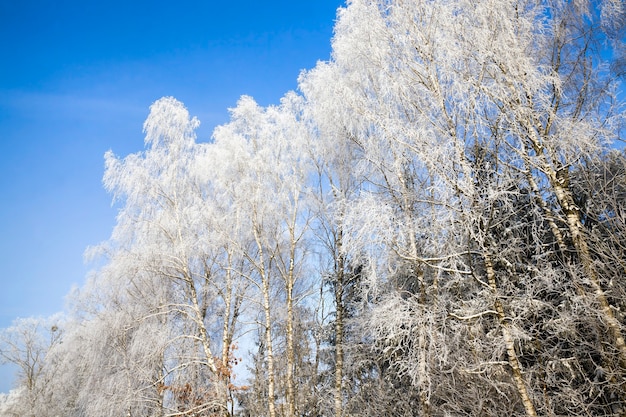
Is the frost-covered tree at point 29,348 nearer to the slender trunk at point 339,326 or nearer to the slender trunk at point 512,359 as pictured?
the slender trunk at point 339,326

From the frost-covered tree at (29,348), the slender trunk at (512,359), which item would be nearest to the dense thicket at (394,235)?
the slender trunk at (512,359)

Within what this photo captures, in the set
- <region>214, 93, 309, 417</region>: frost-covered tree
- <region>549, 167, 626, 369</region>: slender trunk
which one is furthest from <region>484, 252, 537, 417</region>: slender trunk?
<region>214, 93, 309, 417</region>: frost-covered tree

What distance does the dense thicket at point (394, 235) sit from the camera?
20.3ft

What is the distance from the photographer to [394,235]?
20.2ft

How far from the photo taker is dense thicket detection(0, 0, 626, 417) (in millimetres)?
6195

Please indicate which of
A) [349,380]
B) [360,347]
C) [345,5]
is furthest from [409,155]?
[349,380]

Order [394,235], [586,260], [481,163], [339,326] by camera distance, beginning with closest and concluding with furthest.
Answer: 1. [586,260]
2. [394,235]
3. [481,163]
4. [339,326]

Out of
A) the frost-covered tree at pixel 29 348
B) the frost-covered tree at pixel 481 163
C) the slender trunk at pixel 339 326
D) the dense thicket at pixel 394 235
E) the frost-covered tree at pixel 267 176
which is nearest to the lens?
the frost-covered tree at pixel 481 163

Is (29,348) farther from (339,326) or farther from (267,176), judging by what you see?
(339,326)

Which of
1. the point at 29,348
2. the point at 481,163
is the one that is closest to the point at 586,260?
the point at 481,163

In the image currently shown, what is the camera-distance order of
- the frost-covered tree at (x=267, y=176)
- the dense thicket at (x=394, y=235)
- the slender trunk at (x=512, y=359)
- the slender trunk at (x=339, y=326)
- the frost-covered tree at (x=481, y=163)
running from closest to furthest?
the slender trunk at (x=512, y=359) → the frost-covered tree at (x=481, y=163) → the dense thicket at (x=394, y=235) → the slender trunk at (x=339, y=326) → the frost-covered tree at (x=267, y=176)

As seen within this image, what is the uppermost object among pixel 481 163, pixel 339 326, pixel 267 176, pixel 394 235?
pixel 267 176

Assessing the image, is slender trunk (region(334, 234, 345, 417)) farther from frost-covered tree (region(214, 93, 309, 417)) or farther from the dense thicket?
frost-covered tree (region(214, 93, 309, 417))

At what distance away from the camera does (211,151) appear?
1173 cm
